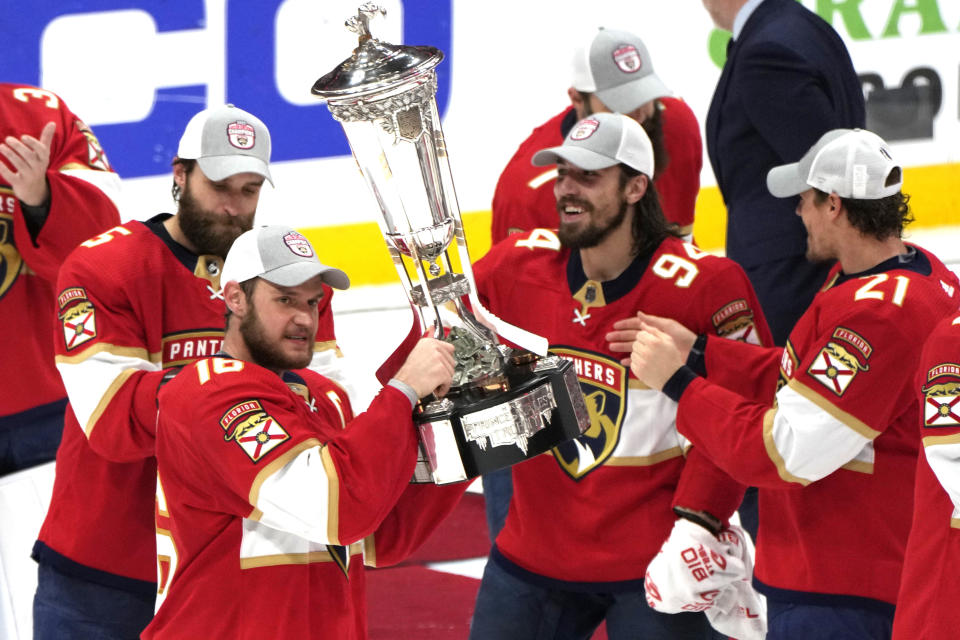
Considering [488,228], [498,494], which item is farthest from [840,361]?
[488,228]

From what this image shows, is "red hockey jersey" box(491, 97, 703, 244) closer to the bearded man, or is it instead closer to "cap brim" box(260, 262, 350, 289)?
the bearded man

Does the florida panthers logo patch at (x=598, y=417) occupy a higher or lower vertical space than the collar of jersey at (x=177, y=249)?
lower

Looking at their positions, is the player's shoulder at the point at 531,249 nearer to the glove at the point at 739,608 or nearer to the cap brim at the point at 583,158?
the cap brim at the point at 583,158

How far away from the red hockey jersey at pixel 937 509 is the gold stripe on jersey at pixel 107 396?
1.45m

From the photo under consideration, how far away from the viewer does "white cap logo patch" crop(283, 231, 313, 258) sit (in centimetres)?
254

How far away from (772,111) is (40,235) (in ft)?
5.76

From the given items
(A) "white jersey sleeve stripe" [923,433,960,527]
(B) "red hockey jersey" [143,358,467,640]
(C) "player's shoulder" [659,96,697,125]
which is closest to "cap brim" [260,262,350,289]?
(B) "red hockey jersey" [143,358,467,640]

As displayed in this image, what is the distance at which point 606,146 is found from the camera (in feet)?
9.62

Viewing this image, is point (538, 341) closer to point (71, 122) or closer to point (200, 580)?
point (200, 580)

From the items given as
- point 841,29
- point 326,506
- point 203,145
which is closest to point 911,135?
point 841,29

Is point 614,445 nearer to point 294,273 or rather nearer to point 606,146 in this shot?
point 606,146

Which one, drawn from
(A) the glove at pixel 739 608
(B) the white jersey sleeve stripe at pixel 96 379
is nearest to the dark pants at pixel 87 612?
(B) the white jersey sleeve stripe at pixel 96 379

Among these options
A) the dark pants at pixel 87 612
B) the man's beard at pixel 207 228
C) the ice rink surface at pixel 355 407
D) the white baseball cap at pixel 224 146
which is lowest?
the ice rink surface at pixel 355 407

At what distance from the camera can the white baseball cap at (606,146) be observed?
9.55ft
